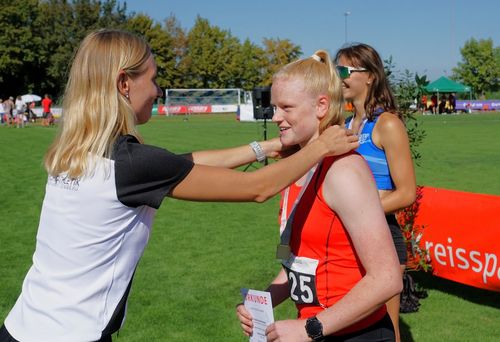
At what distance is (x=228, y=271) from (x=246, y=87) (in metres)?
79.1

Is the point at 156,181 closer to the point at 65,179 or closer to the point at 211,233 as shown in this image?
the point at 65,179

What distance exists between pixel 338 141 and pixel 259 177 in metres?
0.32

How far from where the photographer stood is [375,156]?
13.5 feet

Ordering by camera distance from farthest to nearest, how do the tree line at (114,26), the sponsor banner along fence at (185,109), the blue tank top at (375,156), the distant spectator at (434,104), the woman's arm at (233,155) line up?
the tree line at (114,26), the sponsor banner along fence at (185,109), the distant spectator at (434,104), the blue tank top at (375,156), the woman's arm at (233,155)

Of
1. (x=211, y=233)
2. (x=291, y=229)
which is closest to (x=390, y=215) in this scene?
(x=291, y=229)

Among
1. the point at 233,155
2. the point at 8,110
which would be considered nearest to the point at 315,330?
the point at 233,155

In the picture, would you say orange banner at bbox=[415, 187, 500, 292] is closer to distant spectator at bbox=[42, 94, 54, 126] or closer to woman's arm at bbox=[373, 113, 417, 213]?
woman's arm at bbox=[373, 113, 417, 213]

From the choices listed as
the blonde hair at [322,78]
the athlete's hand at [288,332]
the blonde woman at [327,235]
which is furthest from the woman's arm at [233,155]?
the athlete's hand at [288,332]

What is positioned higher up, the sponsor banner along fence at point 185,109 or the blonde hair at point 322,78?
the blonde hair at point 322,78

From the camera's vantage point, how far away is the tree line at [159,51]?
226 ft

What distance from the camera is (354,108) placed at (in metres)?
4.33

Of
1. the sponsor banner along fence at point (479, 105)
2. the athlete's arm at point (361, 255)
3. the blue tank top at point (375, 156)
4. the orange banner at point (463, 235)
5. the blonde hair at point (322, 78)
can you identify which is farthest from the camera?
the sponsor banner along fence at point (479, 105)

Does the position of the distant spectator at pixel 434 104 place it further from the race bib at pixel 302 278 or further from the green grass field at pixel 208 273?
the race bib at pixel 302 278

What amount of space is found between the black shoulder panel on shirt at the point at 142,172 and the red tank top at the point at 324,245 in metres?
0.49
